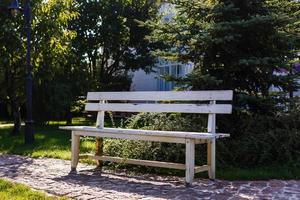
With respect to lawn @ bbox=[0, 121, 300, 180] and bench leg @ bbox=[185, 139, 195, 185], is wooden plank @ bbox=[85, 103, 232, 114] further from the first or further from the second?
lawn @ bbox=[0, 121, 300, 180]

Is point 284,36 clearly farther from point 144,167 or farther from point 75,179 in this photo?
point 75,179

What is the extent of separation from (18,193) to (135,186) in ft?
5.29

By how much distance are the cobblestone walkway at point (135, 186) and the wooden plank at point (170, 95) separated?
4.23 feet

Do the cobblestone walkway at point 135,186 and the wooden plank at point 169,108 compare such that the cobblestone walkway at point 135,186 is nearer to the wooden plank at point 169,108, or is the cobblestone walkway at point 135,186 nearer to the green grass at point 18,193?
the green grass at point 18,193

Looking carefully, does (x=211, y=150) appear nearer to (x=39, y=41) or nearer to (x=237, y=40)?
(x=237, y=40)

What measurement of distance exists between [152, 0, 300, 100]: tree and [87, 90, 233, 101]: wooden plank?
4.19 ft

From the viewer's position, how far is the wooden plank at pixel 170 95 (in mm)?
7238

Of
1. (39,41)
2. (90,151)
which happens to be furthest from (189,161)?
(39,41)

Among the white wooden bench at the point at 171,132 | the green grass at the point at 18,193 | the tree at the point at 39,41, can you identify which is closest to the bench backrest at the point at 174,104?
the white wooden bench at the point at 171,132

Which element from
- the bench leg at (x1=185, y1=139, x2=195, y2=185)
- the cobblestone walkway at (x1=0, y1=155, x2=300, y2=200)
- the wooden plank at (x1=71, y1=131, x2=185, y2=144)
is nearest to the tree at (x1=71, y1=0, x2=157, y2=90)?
the wooden plank at (x1=71, y1=131, x2=185, y2=144)

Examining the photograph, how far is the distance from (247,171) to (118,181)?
2109 mm

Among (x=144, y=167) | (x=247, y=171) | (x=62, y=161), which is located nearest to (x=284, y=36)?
(x=247, y=171)

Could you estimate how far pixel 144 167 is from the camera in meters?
8.16

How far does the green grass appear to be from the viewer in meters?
5.86
